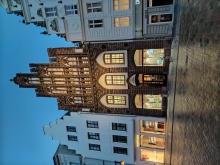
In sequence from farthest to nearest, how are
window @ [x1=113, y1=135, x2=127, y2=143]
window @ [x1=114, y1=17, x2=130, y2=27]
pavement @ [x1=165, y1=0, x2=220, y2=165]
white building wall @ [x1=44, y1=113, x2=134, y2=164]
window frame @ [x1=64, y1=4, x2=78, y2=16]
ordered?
window @ [x1=113, y1=135, x2=127, y2=143] < white building wall @ [x1=44, y1=113, x2=134, y2=164] < window frame @ [x1=64, y1=4, x2=78, y2=16] < window @ [x1=114, y1=17, x2=130, y2=27] < pavement @ [x1=165, y1=0, x2=220, y2=165]

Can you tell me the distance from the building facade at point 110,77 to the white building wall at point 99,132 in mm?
1081

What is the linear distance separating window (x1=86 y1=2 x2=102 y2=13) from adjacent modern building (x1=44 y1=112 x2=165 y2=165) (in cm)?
1275

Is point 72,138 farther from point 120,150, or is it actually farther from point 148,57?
point 148,57

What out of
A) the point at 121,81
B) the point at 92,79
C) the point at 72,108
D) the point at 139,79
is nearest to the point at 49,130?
the point at 72,108

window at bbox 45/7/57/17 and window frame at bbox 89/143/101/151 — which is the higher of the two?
window at bbox 45/7/57/17

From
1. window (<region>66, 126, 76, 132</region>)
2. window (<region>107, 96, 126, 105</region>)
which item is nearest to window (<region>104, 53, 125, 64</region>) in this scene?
window (<region>107, 96, 126, 105</region>)

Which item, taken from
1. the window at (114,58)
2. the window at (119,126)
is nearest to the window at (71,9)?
the window at (114,58)

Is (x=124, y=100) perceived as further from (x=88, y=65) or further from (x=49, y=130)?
(x=49, y=130)

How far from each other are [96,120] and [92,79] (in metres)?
5.51

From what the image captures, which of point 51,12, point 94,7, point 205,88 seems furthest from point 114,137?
point 205,88

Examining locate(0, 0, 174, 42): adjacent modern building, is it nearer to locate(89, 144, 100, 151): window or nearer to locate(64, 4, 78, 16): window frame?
locate(64, 4, 78, 16): window frame

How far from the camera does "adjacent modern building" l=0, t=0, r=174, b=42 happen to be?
67.3ft

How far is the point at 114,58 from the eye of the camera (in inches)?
856

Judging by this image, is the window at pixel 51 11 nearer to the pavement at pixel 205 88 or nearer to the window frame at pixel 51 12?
the window frame at pixel 51 12
